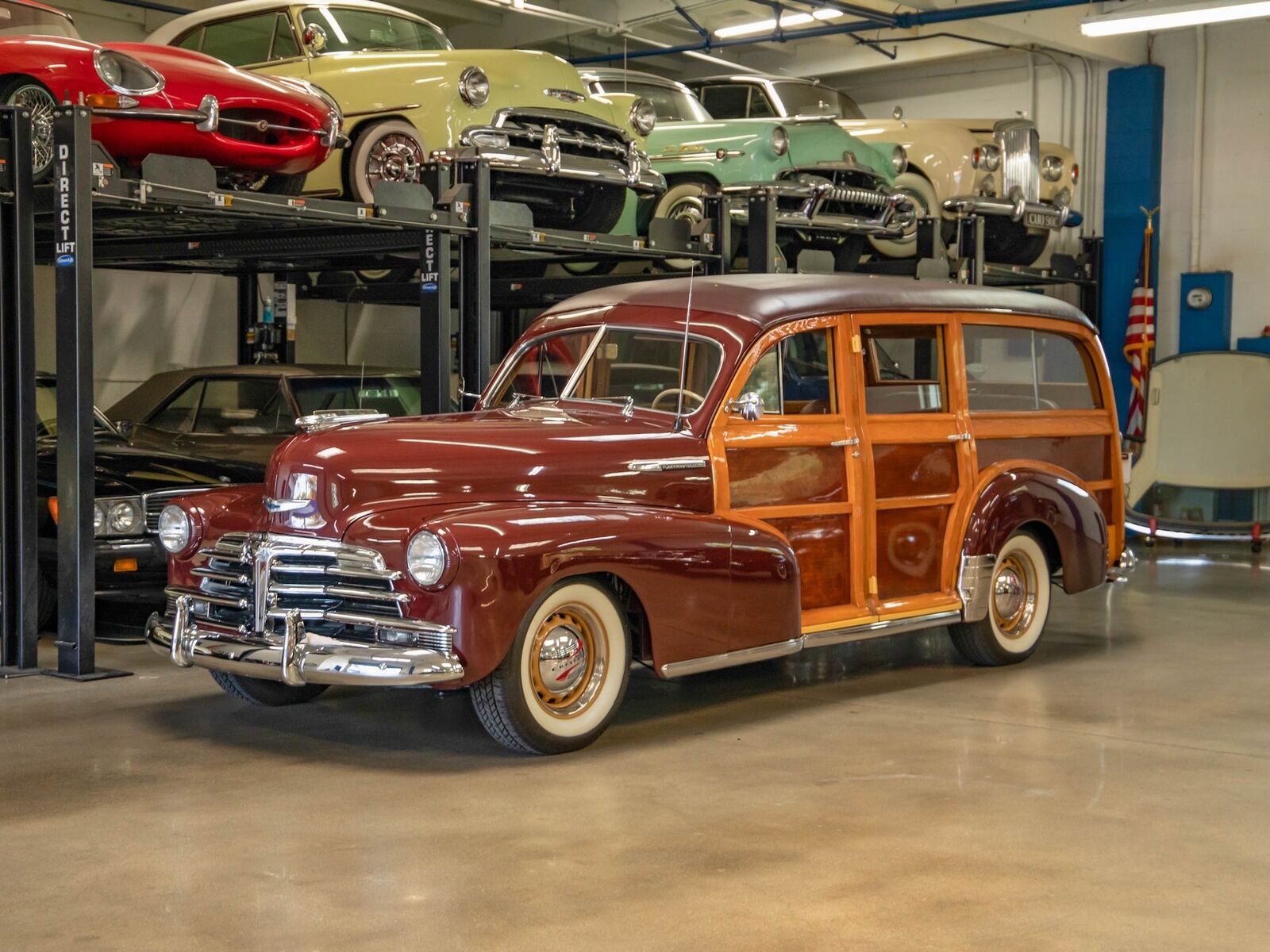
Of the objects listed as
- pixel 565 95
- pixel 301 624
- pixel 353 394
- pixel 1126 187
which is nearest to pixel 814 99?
pixel 1126 187

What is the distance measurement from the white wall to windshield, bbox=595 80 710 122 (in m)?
6.07

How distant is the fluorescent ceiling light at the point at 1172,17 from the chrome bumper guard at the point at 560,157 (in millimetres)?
5520

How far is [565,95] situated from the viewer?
941 centimetres

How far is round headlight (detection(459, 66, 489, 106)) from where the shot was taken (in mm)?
8977

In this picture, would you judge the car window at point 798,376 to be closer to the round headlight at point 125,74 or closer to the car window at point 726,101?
the round headlight at point 125,74

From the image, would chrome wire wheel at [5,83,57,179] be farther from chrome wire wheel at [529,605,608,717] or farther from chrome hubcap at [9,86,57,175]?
chrome wire wheel at [529,605,608,717]

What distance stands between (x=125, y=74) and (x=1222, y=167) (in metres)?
11.9

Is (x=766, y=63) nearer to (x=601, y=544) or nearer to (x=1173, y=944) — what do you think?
Answer: (x=601, y=544)

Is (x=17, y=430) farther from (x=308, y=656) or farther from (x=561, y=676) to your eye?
(x=561, y=676)

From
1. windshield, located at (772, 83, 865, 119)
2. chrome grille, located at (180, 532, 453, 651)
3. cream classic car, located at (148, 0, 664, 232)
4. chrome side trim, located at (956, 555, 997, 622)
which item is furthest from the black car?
windshield, located at (772, 83, 865, 119)

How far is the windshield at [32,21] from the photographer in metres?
7.81

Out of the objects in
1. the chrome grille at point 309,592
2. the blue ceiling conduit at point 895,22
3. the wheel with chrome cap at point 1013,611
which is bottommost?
the wheel with chrome cap at point 1013,611

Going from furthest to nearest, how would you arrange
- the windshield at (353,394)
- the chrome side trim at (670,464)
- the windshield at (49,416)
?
the windshield at (353,394), the windshield at (49,416), the chrome side trim at (670,464)

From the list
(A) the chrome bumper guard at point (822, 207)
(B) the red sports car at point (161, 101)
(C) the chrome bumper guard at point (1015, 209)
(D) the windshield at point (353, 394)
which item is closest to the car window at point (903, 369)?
(B) the red sports car at point (161, 101)
